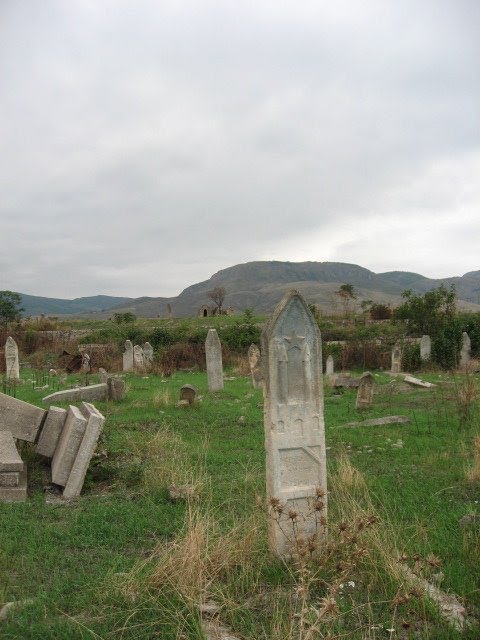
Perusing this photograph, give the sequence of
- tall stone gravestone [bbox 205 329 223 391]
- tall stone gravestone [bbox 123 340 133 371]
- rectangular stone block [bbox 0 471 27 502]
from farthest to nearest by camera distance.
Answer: tall stone gravestone [bbox 123 340 133 371] → tall stone gravestone [bbox 205 329 223 391] → rectangular stone block [bbox 0 471 27 502]

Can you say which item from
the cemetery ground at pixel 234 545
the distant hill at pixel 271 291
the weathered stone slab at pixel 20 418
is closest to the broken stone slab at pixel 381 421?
the cemetery ground at pixel 234 545

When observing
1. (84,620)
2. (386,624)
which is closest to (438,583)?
(386,624)

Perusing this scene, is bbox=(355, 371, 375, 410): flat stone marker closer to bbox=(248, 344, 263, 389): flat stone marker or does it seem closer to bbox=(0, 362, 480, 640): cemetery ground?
bbox=(0, 362, 480, 640): cemetery ground

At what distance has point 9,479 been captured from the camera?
665 centimetres

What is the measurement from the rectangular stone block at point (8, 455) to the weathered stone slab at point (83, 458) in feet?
2.02

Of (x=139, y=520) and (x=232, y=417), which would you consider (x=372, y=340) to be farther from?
(x=139, y=520)

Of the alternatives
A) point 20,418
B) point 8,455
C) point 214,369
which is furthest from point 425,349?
point 8,455

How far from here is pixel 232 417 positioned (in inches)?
463

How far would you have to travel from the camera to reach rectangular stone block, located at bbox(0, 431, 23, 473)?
6699 millimetres

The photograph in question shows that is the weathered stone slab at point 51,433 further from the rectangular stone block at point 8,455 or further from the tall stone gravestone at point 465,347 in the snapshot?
the tall stone gravestone at point 465,347

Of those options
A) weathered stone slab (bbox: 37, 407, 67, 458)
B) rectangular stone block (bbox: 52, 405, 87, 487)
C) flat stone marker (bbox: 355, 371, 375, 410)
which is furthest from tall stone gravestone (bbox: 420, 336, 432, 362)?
rectangular stone block (bbox: 52, 405, 87, 487)

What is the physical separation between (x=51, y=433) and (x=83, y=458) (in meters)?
0.92

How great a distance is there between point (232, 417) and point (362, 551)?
8.11m

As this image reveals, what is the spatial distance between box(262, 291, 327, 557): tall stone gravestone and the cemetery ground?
1.06ft
